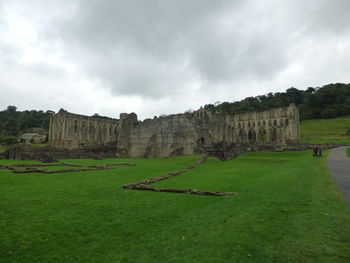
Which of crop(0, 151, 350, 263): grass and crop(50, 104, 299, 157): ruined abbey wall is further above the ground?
crop(50, 104, 299, 157): ruined abbey wall

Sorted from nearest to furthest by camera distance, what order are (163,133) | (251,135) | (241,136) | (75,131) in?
(163,133) → (75,131) → (241,136) → (251,135)

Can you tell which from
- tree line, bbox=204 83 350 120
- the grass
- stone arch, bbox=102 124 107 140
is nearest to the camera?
the grass

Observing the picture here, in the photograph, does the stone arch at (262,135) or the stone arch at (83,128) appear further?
the stone arch at (262,135)

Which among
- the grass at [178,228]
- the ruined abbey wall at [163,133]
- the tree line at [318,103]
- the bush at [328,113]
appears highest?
the tree line at [318,103]

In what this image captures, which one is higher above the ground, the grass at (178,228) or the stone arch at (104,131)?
the stone arch at (104,131)

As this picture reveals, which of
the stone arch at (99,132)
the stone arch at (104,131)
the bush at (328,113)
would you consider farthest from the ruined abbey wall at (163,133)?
the bush at (328,113)

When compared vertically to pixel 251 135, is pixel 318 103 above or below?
above

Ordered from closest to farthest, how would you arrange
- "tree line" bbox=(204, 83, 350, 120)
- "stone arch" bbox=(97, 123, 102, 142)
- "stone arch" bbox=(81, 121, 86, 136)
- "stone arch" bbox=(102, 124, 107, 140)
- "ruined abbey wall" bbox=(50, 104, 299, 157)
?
"ruined abbey wall" bbox=(50, 104, 299, 157) → "stone arch" bbox=(81, 121, 86, 136) → "stone arch" bbox=(97, 123, 102, 142) → "stone arch" bbox=(102, 124, 107, 140) → "tree line" bbox=(204, 83, 350, 120)

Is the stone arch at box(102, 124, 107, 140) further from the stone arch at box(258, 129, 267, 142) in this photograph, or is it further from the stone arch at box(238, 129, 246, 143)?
the stone arch at box(258, 129, 267, 142)

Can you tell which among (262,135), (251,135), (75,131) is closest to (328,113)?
(262,135)

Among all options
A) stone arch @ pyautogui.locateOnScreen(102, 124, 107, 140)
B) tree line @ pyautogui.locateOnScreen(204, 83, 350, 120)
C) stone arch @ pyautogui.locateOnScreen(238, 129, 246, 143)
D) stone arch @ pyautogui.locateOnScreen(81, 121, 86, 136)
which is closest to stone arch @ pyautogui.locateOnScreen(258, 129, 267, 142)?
stone arch @ pyautogui.locateOnScreen(238, 129, 246, 143)

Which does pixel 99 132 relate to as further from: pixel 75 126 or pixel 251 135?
pixel 251 135

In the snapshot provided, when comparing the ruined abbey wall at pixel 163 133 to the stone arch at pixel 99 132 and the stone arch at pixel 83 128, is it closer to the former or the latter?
the stone arch at pixel 83 128

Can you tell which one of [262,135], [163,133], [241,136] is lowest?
[163,133]
